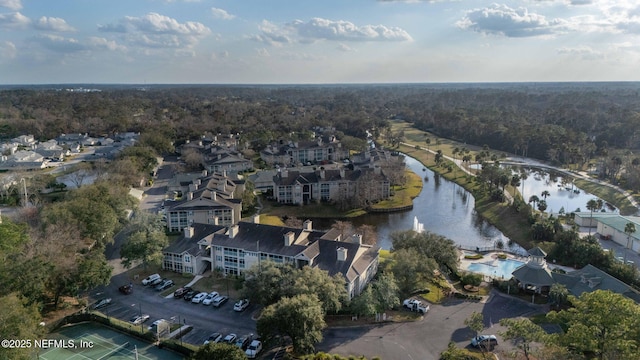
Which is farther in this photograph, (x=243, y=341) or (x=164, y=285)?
(x=164, y=285)

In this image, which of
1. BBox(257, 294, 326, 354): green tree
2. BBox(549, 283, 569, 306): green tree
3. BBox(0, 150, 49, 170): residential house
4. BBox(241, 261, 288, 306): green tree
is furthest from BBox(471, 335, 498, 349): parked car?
BBox(0, 150, 49, 170): residential house

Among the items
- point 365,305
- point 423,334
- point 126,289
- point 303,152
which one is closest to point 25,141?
point 303,152

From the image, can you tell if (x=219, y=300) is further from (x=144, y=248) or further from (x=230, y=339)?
(x=144, y=248)

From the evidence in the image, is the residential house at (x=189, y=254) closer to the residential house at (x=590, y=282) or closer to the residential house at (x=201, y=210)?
the residential house at (x=201, y=210)


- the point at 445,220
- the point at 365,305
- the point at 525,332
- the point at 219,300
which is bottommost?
the point at 445,220

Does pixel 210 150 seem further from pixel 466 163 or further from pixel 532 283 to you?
pixel 532 283

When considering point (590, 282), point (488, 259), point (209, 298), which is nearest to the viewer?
point (590, 282)

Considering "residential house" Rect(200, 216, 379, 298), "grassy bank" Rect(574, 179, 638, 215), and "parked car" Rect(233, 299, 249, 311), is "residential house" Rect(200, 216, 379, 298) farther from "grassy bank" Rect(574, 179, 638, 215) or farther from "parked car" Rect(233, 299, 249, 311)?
"grassy bank" Rect(574, 179, 638, 215)

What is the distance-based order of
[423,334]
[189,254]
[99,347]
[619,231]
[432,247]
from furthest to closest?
[619,231] < [432,247] < [189,254] < [423,334] < [99,347]
